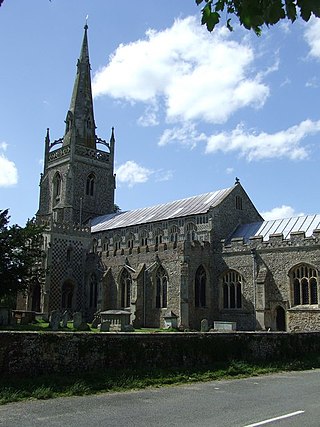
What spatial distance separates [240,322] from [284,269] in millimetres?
4488

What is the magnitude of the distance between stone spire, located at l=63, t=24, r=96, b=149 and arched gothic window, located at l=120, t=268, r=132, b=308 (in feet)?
61.6

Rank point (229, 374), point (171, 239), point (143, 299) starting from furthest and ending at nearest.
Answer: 1. point (171, 239)
2. point (143, 299)
3. point (229, 374)

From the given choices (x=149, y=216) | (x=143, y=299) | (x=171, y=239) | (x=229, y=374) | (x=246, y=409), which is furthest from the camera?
(x=149, y=216)

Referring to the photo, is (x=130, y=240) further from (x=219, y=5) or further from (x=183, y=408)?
(x=219, y=5)

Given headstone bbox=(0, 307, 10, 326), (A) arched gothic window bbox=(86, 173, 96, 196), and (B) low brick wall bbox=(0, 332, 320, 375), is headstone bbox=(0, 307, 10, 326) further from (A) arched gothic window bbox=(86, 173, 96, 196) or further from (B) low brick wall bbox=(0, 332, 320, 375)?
(A) arched gothic window bbox=(86, 173, 96, 196)

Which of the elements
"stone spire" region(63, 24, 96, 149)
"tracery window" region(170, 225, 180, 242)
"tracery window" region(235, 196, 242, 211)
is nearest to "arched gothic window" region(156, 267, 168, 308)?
"tracery window" region(170, 225, 180, 242)

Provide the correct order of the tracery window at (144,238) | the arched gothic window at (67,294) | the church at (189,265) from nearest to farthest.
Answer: the church at (189,265) → the tracery window at (144,238) → the arched gothic window at (67,294)

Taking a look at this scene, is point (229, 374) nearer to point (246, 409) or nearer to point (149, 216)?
point (246, 409)

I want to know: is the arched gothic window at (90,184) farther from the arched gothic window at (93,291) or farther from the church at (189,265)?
the arched gothic window at (93,291)

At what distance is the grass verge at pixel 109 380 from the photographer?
10.4 meters

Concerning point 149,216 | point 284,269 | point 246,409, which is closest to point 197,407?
point 246,409

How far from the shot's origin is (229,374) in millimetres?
14445

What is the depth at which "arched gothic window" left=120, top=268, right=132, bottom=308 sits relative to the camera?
37969mm

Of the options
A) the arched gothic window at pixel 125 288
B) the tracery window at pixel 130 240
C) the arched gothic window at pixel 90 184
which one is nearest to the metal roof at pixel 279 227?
the arched gothic window at pixel 125 288
